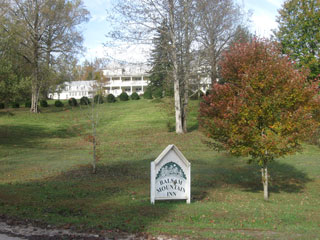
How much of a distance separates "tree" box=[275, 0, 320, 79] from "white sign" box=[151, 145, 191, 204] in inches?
877

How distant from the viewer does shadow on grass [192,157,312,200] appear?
1341 centimetres

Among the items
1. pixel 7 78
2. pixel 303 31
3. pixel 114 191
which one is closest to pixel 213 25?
pixel 303 31

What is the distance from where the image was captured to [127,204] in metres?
9.06

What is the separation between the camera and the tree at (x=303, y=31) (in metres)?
29.1

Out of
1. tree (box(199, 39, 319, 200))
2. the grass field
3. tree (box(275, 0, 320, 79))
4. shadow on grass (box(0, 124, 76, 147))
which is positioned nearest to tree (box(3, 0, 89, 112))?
shadow on grass (box(0, 124, 76, 147))

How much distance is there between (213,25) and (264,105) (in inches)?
786

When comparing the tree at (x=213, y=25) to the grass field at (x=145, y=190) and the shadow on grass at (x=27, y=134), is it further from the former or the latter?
the shadow on grass at (x=27, y=134)

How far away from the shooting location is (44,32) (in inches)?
1686

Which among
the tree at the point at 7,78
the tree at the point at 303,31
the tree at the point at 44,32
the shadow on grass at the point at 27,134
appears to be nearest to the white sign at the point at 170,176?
the tree at the point at 7,78

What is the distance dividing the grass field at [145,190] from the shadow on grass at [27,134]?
0.23 feet

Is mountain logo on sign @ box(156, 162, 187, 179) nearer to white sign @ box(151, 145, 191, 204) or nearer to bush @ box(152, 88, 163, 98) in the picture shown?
white sign @ box(151, 145, 191, 204)

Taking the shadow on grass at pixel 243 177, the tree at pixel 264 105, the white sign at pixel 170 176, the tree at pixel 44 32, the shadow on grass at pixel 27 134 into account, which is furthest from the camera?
the tree at pixel 44 32

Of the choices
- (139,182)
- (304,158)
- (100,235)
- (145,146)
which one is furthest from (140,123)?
(100,235)

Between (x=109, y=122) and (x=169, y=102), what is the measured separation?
25.9ft
